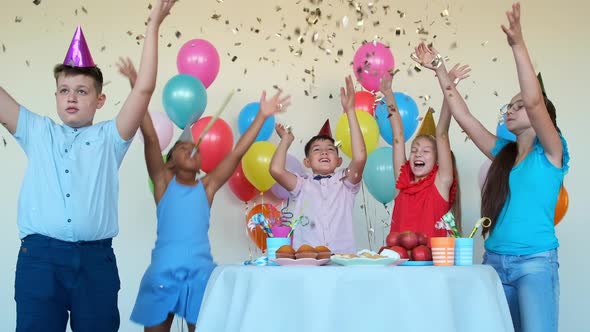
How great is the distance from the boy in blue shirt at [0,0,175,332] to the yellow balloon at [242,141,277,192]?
1.23m

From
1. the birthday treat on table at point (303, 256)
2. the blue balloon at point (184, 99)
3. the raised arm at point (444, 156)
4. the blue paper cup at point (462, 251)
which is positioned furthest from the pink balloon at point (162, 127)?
the blue paper cup at point (462, 251)

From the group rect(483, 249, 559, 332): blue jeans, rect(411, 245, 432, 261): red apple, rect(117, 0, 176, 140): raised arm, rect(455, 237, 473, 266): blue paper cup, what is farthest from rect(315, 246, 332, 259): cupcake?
rect(117, 0, 176, 140): raised arm

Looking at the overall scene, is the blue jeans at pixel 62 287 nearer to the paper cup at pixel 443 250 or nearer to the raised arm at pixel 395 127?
the paper cup at pixel 443 250

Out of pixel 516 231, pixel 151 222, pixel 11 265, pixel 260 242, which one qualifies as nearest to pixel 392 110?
pixel 260 242

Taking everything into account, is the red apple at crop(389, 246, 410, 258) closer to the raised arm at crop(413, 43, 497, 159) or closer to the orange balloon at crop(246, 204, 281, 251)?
the raised arm at crop(413, 43, 497, 159)

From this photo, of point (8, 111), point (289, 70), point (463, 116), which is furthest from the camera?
point (289, 70)

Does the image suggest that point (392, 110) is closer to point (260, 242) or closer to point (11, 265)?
point (260, 242)

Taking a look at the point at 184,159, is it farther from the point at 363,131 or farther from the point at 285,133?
the point at 363,131

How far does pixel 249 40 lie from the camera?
461 cm

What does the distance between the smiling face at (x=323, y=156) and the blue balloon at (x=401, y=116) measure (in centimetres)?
28

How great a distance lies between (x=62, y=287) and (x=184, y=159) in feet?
3.56

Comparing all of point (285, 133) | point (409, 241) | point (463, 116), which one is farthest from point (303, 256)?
point (285, 133)

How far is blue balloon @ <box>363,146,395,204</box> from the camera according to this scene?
3.82 metres

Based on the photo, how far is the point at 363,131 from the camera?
384 cm
